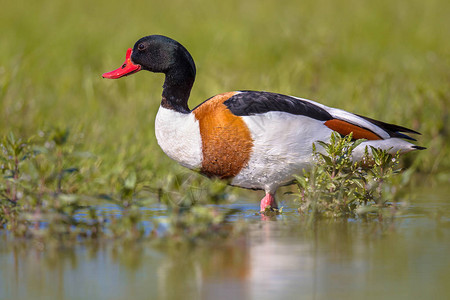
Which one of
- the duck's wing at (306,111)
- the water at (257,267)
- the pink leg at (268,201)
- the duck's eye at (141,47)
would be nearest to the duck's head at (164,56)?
the duck's eye at (141,47)

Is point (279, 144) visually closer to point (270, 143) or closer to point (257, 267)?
point (270, 143)

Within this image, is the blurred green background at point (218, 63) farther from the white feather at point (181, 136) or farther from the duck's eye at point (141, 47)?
the duck's eye at point (141, 47)

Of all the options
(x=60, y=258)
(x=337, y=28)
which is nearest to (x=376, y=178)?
(x=60, y=258)

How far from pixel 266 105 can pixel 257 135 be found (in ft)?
0.83

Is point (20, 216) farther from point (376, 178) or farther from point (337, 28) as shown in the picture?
point (337, 28)

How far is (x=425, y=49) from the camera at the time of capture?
1212 centimetres

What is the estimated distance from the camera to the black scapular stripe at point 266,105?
5.89m

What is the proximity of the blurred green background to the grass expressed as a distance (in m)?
0.02

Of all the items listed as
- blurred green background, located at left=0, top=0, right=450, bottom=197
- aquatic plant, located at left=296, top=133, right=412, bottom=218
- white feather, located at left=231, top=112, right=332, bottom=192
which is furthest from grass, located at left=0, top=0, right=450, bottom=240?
aquatic plant, located at left=296, top=133, right=412, bottom=218

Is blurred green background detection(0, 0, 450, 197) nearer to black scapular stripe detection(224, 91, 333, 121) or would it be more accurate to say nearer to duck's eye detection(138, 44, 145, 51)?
duck's eye detection(138, 44, 145, 51)

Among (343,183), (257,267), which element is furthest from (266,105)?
(257,267)

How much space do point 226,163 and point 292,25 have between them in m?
6.80

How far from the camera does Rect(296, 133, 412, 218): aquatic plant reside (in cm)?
550

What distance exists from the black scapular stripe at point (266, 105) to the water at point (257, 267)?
3.43 ft
